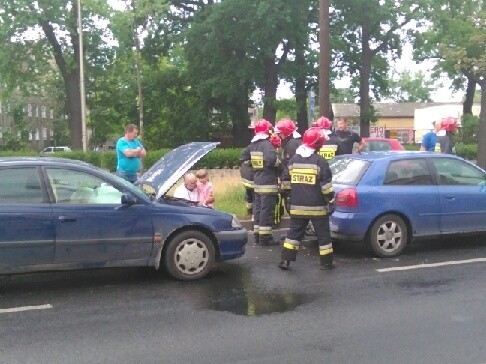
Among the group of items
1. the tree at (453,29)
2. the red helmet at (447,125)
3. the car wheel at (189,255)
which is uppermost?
the tree at (453,29)

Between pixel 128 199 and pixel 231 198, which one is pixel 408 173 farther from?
pixel 231 198

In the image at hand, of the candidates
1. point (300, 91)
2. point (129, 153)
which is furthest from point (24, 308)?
point (300, 91)

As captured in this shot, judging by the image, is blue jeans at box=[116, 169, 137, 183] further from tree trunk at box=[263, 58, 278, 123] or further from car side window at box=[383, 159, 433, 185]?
tree trunk at box=[263, 58, 278, 123]

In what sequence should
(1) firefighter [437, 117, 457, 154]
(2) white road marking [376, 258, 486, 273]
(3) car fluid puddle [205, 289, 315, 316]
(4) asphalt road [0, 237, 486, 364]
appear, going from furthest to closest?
1. (1) firefighter [437, 117, 457, 154]
2. (2) white road marking [376, 258, 486, 273]
3. (3) car fluid puddle [205, 289, 315, 316]
4. (4) asphalt road [0, 237, 486, 364]

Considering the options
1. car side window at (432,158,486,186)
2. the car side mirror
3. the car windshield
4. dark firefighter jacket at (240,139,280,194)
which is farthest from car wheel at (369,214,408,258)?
the car side mirror

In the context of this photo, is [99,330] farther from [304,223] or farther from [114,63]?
[114,63]

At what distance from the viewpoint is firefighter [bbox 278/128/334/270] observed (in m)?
7.66

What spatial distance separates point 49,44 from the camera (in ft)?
110

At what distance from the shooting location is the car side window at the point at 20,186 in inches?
262

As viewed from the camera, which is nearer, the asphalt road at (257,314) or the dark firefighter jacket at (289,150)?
the asphalt road at (257,314)

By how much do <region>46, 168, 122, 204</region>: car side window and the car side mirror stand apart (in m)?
0.07

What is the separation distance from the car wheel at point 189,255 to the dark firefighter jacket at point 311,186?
47.5 inches

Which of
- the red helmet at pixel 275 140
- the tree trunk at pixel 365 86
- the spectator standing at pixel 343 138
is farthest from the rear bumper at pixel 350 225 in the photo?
the tree trunk at pixel 365 86

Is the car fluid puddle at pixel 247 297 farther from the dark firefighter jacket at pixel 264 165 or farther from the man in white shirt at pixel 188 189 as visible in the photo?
the dark firefighter jacket at pixel 264 165
